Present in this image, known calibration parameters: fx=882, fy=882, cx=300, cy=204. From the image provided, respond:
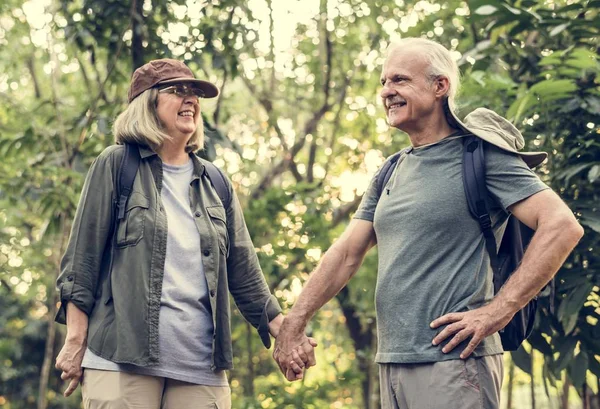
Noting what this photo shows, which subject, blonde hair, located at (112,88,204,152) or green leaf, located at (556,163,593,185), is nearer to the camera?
blonde hair, located at (112,88,204,152)

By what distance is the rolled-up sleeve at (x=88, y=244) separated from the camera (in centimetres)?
362

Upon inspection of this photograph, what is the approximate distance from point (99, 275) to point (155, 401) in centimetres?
58

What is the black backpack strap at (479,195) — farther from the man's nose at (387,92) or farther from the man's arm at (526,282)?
the man's nose at (387,92)

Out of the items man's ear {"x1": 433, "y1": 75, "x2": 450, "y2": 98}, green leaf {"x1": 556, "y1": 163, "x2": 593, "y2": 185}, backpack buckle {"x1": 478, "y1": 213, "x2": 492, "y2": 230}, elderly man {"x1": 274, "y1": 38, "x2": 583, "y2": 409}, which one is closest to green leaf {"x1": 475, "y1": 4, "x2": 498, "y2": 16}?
green leaf {"x1": 556, "y1": 163, "x2": 593, "y2": 185}

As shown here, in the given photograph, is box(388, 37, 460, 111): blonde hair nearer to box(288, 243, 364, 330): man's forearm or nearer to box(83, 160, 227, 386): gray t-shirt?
box(288, 243, 364, 330): man's forearm

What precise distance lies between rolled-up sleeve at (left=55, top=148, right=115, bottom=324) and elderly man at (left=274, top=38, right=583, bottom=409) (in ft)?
3.80

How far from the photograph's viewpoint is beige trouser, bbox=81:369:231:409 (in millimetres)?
3521

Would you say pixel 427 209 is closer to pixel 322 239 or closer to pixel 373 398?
pixel 322 239

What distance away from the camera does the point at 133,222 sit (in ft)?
12.2

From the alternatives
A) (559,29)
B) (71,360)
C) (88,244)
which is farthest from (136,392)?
(559,29)

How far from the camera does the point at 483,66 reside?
5.93 m

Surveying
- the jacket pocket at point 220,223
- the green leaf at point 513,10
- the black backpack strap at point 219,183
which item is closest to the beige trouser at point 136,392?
the jacket pocket at point 220,223

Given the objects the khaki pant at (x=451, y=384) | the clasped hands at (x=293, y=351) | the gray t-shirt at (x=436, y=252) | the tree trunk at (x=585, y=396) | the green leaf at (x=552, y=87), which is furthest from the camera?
the tree trunk at (x=585, y=396)

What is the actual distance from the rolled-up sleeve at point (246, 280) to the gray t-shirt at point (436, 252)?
2.53 ft
